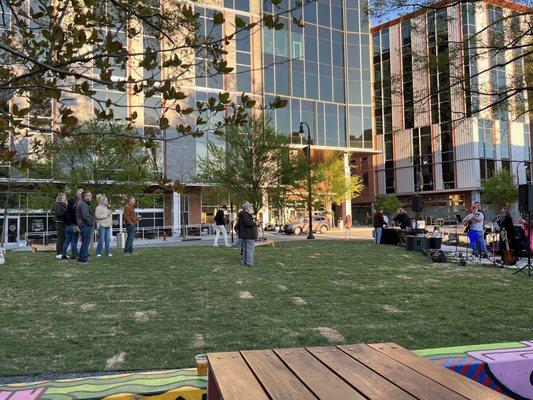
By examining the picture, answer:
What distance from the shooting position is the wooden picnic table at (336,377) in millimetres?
2117

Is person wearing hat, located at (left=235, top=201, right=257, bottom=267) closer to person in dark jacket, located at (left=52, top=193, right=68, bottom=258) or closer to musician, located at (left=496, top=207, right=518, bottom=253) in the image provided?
person in dark jacket, located at (left=52, top=193, right=68, bottom=258)

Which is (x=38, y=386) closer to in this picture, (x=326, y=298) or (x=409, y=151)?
(x=326, y=298)

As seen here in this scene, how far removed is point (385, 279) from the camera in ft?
35.6

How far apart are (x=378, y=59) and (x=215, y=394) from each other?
64.5 metres

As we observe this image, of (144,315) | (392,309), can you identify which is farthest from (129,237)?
(392,309)

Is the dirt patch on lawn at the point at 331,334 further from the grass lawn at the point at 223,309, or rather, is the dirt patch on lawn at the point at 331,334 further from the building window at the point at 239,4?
the building window at the point at 239,4

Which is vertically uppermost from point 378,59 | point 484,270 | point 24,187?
point 378,59

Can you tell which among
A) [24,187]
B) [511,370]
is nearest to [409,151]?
[24,187]

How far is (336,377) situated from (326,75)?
49161 mm

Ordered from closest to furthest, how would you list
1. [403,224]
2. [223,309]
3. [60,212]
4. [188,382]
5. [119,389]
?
1. [119,389]
2. [188,382]
3. [223,309]
4. [60,212]
5. [403,224]

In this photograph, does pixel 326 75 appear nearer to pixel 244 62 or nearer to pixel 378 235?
pixel 244 62

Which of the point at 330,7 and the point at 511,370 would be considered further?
the point at 330,7

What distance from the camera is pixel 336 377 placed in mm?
2369

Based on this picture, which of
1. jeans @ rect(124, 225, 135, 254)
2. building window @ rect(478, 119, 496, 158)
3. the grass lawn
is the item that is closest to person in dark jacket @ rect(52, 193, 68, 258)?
the grass lawn
